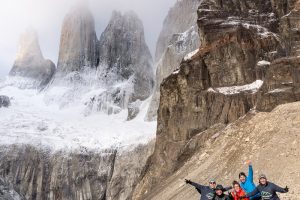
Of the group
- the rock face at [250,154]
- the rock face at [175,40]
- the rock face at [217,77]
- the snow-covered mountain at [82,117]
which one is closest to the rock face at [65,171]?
the snow-covered mountain at [82,117]

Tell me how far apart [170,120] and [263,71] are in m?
12.3

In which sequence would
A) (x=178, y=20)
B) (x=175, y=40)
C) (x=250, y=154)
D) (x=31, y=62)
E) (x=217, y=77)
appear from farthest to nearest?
(x=31, y=62), (x=178, y=20), (x=175, y=40), (x=217, y=77), (x=250, y=154)

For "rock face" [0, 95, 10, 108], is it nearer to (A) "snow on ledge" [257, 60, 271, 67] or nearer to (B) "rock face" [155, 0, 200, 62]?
(B) "rock face" [155, 0, 200, 62]

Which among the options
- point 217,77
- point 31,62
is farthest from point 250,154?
point 31,62

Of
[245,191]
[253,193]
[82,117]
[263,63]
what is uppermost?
[263,63]

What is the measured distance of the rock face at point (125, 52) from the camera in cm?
13825

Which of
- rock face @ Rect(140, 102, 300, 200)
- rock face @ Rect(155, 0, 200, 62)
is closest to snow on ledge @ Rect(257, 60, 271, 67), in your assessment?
rock face @ Rect(140, 102, 300, 200)

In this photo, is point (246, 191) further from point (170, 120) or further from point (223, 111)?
point (170, 120)

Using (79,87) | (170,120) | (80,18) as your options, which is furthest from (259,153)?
(80,18)

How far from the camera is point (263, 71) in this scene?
165 feet

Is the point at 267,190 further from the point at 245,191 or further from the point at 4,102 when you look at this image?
the point at 4,102

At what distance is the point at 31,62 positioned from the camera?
160 metres

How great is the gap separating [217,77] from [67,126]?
69281 mm

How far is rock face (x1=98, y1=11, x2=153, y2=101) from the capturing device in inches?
5443
